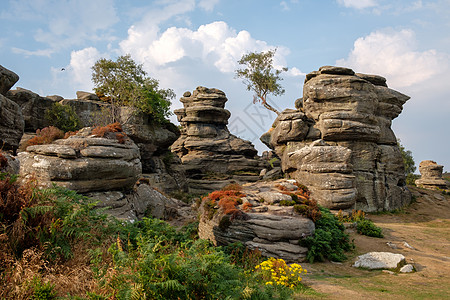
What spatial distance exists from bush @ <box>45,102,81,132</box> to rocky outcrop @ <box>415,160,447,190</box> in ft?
154

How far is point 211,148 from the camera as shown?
138 feet

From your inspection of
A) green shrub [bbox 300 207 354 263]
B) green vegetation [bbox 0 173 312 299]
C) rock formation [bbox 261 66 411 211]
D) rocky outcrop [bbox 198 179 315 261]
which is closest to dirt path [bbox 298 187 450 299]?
green shrub [bbox 300 207 354 263]

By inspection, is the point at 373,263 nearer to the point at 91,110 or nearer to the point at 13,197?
the point at 13,197

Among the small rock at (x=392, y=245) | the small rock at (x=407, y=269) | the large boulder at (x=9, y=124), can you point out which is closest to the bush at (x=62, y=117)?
the large boulder at (x=9, y=124)

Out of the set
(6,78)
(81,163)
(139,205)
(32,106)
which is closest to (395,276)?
(139,205)

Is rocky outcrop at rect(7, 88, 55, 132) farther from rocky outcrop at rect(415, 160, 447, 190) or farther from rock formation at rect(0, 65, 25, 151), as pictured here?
rocky outcrop at rect(415, 160, 447, 190)

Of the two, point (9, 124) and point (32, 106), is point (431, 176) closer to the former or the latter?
point (9, 124)

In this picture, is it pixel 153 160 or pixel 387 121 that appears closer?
pixel 387 121

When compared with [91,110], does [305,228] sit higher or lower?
lower

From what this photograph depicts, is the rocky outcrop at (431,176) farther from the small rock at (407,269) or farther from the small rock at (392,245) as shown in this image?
the small rock at (407,269)

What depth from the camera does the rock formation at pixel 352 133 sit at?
25547mm

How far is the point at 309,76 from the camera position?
1169 inches

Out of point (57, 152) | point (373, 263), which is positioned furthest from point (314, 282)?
point (57, 152)

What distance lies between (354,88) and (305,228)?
19.1m
